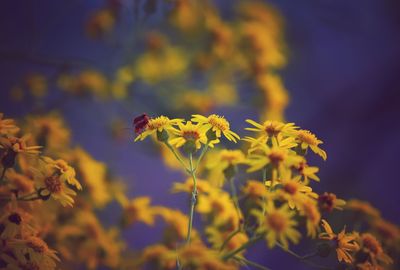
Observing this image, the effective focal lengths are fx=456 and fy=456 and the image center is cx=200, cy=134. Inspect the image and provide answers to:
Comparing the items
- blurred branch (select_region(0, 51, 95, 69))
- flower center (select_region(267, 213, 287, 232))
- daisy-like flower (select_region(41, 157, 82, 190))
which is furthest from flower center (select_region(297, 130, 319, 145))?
blurred branch (select_region(0, 51, 95, 69))

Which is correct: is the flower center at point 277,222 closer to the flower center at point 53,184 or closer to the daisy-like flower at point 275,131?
the daisy-like flower at point 275,131

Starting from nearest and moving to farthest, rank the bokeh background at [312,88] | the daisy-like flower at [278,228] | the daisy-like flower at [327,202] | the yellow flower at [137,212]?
the daisy-like flower at [278,228]
the daisy-like flower at [327,202]
the yellow flower at [137,212]
the bokeh background at [312,88]

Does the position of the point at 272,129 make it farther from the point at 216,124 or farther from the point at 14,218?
the point at 14,218

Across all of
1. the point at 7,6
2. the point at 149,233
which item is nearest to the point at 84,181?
the point at 7,6

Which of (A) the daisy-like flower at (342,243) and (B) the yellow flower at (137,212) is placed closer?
(A) the daisy-like flower at (342,243)

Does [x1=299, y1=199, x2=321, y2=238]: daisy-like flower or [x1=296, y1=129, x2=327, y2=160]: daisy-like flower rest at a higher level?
[x1=296, y1=129, x2=327, y2=160]: daisy-like flower

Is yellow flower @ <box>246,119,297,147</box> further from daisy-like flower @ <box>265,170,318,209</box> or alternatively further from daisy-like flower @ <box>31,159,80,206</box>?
daisy-like flower @ <box>31,159,80,206</box>

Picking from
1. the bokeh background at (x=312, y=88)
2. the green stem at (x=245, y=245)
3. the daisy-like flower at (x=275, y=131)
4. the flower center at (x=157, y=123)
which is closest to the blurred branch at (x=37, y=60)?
the bokeh background at (x=312, y=88)
